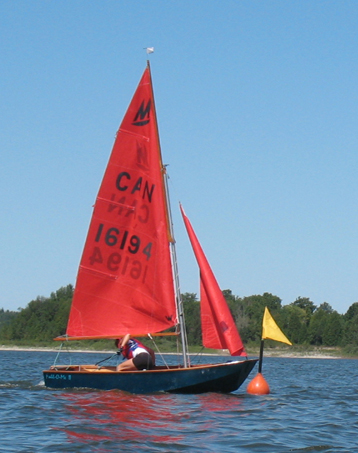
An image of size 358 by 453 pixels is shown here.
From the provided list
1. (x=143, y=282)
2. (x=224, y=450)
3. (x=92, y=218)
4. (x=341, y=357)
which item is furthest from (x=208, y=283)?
(x=341, y=357)

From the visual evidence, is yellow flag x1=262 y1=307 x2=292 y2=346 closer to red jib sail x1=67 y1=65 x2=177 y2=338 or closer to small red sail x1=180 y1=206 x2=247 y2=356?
small red sail x1=180 y1=206 x2=247 y2=356

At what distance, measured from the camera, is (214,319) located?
2214cm

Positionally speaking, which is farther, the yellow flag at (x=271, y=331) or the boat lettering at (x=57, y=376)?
the boat lettering at (x=57, y=376)

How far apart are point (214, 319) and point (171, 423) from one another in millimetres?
5889

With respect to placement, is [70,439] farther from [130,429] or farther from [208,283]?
[208,283]

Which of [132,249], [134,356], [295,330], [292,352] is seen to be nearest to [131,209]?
[132,249]

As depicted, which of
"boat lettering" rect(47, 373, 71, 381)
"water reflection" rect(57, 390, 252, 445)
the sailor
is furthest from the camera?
"boat lettering" rect(47, 373, 71, 381)

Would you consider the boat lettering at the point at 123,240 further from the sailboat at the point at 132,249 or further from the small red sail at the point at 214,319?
the small red sail at the point at 214,319

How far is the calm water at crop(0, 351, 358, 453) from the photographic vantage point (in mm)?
14459

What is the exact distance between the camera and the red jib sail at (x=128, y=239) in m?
23.1

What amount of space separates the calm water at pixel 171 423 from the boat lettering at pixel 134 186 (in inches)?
239

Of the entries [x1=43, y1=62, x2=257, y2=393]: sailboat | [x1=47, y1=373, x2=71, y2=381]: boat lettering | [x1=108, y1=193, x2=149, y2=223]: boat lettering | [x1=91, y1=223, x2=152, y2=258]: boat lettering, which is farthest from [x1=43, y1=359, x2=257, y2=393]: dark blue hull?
[x1=108, y1=193, x2=149, y2=223]: boat lettering

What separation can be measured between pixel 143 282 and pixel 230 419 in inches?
263

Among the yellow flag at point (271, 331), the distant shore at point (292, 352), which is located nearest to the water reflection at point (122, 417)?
the yellow flag at point (271, 331)
